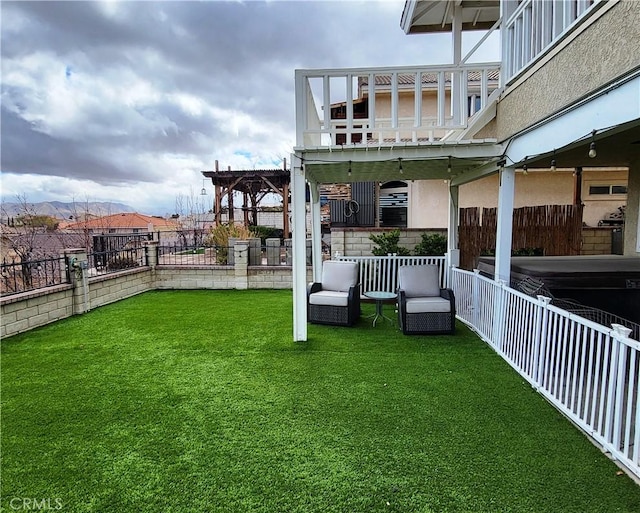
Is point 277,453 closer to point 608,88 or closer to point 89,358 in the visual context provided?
point 89,358

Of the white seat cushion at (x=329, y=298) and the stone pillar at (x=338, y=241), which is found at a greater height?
the stone pillar at (x=338, y=241)

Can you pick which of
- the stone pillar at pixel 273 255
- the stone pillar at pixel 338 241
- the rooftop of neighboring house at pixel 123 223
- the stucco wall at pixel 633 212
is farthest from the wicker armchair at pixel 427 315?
the rooftop of neighboring house at pixel 123 223

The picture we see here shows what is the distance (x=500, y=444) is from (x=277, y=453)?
178cm

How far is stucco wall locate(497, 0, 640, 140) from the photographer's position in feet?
9.27

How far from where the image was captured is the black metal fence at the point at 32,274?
20.9 feet

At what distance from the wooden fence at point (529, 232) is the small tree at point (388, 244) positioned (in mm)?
1556

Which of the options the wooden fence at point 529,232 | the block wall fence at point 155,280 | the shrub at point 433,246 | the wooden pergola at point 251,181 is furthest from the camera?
the wooden pergola at point 251,181

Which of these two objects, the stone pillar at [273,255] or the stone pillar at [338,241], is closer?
the stone pillar at [338,241]

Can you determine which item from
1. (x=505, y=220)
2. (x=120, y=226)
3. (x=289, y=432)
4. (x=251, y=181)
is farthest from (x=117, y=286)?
(x=120, y=226)

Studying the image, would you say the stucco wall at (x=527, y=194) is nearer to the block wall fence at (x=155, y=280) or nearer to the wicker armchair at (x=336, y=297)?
the block wall fence at (x=155, y=280)

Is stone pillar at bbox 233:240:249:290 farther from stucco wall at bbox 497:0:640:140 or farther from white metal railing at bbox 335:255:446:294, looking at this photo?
stucco wall at bbox 497:0:640:140

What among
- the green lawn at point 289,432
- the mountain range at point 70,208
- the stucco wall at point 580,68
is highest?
Answer: the stucco wall at point 580,68

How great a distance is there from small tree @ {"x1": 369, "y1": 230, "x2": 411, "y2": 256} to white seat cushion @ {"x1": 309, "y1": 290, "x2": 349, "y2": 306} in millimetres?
2359

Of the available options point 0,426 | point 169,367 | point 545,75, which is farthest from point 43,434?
point 545,75
